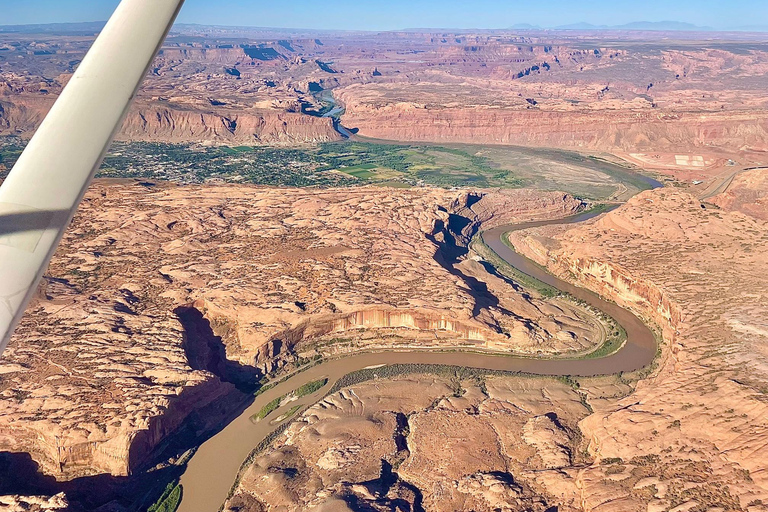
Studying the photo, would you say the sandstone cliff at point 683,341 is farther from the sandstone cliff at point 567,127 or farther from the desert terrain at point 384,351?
the sandstone cliff at point 567,127

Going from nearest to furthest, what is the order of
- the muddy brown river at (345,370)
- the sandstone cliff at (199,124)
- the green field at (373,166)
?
the muddy brown river at (345,370) → the green field at (373,166) → the sandstone cliff at (199,124)

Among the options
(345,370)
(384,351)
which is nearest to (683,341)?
(384,351)

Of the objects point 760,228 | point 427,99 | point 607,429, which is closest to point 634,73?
point 427,99

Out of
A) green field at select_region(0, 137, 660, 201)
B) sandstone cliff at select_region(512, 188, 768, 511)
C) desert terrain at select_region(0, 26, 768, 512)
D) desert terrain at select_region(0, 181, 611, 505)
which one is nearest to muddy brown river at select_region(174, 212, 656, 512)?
desert terrain at select_region(0, 26, 768, 512)

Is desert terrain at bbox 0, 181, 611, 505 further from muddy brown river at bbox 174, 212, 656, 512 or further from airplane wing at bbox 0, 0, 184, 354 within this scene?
airplane wing at bbox 0, 0, 184, 354

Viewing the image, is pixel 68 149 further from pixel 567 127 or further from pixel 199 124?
pixel 199 124

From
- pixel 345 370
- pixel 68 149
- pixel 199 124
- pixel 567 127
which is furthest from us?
pixel 199 124

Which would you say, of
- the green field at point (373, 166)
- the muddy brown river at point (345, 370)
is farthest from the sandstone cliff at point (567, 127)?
the muddy brown river at point (345, 370)

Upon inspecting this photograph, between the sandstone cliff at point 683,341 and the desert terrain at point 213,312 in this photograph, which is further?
the desert terrain at point 213,312
